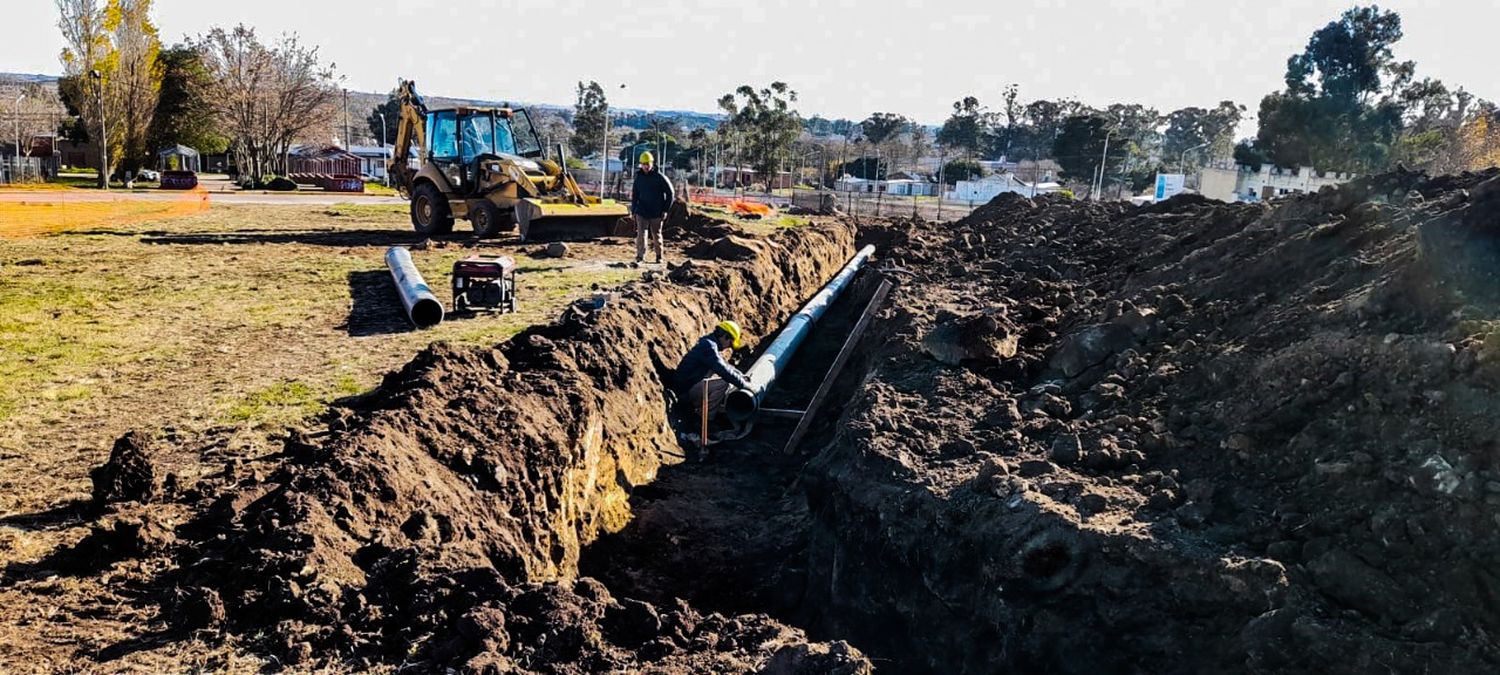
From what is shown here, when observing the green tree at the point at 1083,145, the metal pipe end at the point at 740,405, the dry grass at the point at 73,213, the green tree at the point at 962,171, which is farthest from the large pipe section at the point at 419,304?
the green tree at the point at 962,171

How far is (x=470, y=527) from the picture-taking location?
5.36 metres

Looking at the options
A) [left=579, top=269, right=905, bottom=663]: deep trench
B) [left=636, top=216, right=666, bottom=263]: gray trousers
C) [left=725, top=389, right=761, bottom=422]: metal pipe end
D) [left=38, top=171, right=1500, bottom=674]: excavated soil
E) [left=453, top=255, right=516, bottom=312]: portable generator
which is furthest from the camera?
[left=636, top=216, right=666, bottom=263]: gray trousers

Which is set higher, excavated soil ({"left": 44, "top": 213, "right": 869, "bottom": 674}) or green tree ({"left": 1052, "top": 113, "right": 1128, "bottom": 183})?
green tree ({"left": 1052, "top": 113, "right": 1128, "bottom": 183})

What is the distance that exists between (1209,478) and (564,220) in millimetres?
14299

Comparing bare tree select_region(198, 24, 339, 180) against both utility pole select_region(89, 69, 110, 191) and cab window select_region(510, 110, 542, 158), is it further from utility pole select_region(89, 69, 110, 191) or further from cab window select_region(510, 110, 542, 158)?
cab window select_region(510, 110, 542, 158)

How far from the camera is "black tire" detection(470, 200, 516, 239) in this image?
17641mm

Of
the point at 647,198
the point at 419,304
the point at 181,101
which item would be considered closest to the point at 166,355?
the point at 419,304

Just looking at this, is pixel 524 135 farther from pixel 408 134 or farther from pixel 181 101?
pixel 181 101

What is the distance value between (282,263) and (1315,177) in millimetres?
40458

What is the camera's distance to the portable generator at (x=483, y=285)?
1072 centimetres

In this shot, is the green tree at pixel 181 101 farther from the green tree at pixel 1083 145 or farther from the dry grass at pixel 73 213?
the green tree at pixel 1083 145

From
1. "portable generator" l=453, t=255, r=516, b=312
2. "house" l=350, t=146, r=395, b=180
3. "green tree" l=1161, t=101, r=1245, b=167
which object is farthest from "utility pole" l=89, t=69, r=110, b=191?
"green tree" l=1161, t=101, r=1245, b=167

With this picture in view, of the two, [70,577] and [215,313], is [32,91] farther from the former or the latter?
[70,577]

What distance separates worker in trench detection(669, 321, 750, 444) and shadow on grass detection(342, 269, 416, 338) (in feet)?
10.4
